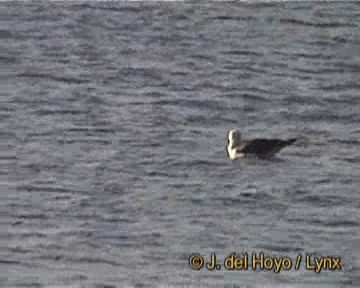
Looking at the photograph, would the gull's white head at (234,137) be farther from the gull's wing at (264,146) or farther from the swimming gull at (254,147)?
the gull's wing at (264,146)

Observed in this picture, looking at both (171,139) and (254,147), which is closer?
(254,147)

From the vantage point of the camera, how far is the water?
9523 millimetres

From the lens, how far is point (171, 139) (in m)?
11.6

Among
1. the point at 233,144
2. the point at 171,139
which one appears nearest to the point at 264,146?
the point at 233,144

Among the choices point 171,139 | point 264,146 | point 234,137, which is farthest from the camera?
point 171,139

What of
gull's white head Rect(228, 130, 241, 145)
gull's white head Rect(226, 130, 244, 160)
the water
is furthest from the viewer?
gull's white head Rect(228, 130, 241, 145)

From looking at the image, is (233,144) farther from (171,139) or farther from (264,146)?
(171,139)

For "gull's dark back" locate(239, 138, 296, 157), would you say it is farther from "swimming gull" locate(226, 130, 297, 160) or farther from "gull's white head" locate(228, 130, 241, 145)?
"gull's white head" locate(228, 130, 241, 145)

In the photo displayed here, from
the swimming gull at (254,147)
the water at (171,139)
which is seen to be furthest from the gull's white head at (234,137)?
the water at (171,139)

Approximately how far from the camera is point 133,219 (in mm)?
10039

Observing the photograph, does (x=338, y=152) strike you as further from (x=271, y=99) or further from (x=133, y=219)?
(x=133, y=219)

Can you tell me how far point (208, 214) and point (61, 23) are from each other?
4344mm

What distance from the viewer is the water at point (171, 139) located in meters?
9.52

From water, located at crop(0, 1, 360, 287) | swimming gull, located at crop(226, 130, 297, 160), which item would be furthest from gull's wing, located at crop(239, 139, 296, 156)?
water, located at crop(0, 1, 360, 287)
